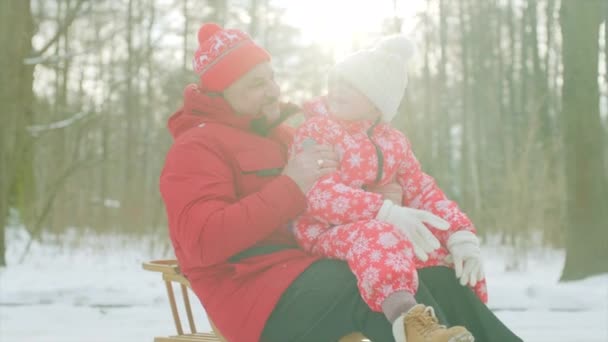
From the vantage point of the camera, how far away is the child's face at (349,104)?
7.97 ft

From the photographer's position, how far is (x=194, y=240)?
2.12 meters

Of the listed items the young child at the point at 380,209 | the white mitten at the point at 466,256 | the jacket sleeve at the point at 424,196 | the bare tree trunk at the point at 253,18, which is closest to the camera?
the young child at the point at 380,209

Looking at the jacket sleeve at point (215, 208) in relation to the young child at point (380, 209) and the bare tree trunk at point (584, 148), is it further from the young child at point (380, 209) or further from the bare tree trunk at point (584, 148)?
the bare tree trunk at point (584, 148)

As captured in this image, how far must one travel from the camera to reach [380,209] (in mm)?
2139

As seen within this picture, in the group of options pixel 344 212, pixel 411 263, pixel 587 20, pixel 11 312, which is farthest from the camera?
pixel 587 20

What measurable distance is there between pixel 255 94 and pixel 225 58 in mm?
166

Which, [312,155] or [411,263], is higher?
[312,155]

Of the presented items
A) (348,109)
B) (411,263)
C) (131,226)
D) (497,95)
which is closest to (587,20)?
(348,109)

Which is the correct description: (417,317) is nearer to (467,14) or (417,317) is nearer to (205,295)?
(205,295)

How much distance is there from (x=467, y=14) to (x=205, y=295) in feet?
61.3

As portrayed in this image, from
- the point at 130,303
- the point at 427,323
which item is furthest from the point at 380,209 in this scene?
the point at 130,303

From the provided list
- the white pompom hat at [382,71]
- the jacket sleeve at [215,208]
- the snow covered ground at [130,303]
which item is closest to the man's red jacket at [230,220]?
the jacket sleeve at [215,208]

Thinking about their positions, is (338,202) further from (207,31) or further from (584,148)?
(584,148)

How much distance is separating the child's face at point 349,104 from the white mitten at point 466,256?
0.51 m
